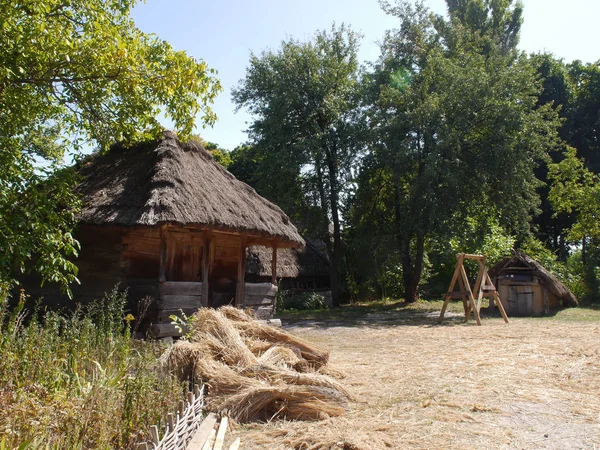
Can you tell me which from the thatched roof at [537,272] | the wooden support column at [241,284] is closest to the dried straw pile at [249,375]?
the wooden support column at [241,284]

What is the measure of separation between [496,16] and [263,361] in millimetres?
28702

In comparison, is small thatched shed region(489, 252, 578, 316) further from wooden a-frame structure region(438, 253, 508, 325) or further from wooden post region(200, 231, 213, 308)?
wooden post region(200, 231, 213, 308)

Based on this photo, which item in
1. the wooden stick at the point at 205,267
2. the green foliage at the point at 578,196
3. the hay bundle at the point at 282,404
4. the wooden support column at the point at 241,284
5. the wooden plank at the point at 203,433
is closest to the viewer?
the wooden plank at the point at 203,433

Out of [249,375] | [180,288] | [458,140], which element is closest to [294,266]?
[458,140]

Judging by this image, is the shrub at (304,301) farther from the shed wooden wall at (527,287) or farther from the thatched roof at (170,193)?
the thatched roof at (170,193)

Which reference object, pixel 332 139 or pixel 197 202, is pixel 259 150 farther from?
pixel 197 202

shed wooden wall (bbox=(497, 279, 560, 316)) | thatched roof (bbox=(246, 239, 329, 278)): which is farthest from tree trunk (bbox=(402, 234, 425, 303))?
thatched roof (bbox=(246, 239, 329, 278))

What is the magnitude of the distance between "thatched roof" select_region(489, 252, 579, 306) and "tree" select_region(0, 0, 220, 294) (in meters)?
11.8

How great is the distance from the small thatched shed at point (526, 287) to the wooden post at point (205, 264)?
10439 millimetres

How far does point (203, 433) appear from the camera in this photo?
386 cm

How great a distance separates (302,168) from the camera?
20.5 metres

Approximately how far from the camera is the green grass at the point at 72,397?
308 centimetres

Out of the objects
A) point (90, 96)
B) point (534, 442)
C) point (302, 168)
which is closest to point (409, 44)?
point (302, 168)

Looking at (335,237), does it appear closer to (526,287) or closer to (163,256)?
(526,287)
